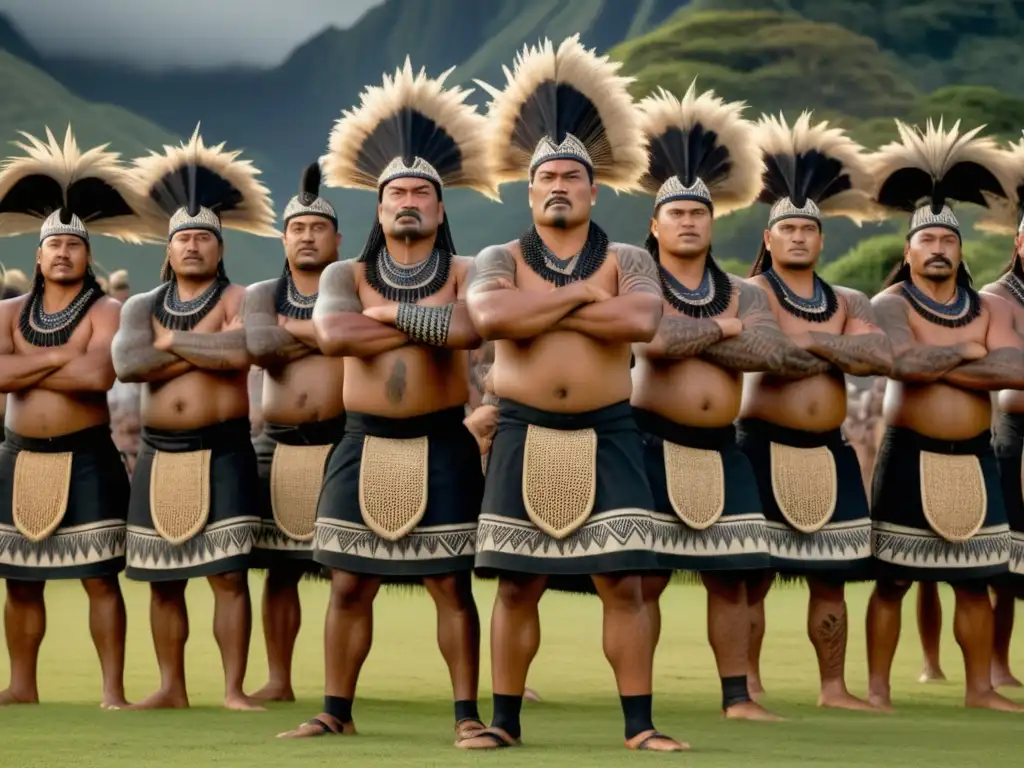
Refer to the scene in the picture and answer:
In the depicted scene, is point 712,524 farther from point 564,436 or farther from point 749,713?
point 564,436

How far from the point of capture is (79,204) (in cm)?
680

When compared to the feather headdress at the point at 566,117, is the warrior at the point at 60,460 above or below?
below

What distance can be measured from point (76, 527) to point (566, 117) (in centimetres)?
232

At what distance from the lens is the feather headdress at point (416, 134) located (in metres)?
5.70

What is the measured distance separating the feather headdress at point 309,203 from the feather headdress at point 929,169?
201 cm

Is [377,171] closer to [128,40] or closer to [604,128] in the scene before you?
[604,128]

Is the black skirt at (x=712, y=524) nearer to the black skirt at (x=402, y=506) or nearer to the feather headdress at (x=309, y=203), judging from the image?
the black skirt at (x=402, y=506)

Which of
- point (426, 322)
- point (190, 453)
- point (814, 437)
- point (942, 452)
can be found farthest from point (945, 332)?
point (190, 453)

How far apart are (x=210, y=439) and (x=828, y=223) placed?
660 inches

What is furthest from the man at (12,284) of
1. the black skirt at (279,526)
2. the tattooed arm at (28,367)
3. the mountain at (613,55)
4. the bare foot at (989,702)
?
the mountain at (613,55)

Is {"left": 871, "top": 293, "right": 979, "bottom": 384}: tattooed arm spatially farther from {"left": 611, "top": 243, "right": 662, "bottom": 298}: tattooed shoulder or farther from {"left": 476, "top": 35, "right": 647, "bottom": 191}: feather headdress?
{"left": 611, "top": 243, "right": 662, "bottom": 298}: tattooed shoulder

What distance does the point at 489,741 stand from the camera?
4984mm

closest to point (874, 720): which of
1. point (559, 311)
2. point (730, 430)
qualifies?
point (730, 430)

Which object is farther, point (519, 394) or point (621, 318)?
point (519, 394)
